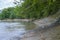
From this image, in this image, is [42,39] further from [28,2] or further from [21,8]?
[21,8]

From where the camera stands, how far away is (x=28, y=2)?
12109 mm

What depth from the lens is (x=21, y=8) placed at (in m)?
13.4

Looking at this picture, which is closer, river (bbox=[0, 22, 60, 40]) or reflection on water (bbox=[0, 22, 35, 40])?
river (bbox=[0, 22, 60, 40])

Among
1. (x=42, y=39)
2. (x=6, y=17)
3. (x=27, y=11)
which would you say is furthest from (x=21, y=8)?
(x=6, y=17)

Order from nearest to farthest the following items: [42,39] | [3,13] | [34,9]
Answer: [42,39] → [34,9] → [3,13]

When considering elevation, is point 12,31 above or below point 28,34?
above

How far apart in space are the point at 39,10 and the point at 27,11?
43.3 inches

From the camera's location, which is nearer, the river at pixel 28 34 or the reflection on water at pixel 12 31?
the river at pixel 28 34

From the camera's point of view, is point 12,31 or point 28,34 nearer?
point 28,34

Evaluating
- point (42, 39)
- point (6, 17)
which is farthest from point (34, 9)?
point (6, 17)

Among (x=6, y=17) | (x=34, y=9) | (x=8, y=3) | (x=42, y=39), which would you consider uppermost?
(x=8, y=3)

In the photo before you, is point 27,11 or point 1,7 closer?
point 27,11

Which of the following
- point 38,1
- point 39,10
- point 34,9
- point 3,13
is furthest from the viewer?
point 3,13

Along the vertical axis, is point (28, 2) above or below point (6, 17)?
below
